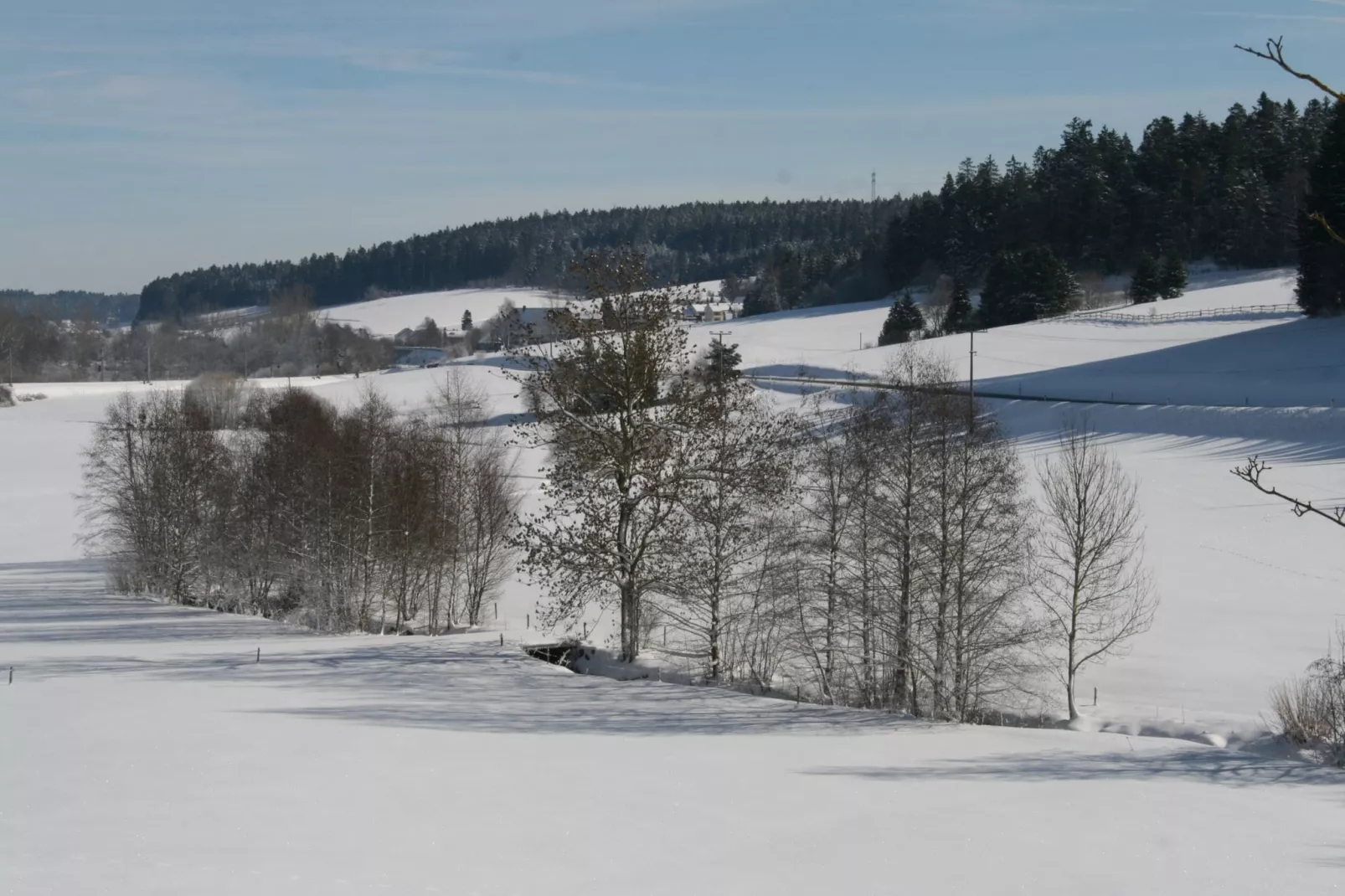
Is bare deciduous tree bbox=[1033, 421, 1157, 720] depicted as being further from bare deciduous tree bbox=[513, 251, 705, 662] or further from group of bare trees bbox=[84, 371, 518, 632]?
group of bare trees bbox=[84, 371, 518, 632]

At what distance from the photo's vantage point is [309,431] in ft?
128

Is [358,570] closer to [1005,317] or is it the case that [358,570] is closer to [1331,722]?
[1331,722]

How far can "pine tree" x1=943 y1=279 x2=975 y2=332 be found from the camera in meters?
95.4

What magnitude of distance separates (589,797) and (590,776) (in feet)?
3.29

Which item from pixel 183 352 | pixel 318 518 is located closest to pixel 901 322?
pixel 318 518

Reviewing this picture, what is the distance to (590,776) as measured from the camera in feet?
49.5

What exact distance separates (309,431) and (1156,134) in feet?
319

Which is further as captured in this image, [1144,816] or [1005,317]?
[1005,317]

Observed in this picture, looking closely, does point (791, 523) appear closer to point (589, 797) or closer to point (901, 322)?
point (589, 797)

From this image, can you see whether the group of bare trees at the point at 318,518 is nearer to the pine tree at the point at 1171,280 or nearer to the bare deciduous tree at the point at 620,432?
the bare deciduous tree at the point at 620,432

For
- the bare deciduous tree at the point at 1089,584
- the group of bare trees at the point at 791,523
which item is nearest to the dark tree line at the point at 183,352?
the group of bare trees at the point at 791,523

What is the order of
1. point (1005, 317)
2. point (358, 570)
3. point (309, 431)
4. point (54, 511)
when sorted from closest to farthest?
1. point (358, 570)
2. point (309, 431)
3. point (54, 511)
4. point (1005, 317)

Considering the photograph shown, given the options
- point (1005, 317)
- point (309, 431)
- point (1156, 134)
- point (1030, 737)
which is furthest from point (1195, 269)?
point (1030, 737)

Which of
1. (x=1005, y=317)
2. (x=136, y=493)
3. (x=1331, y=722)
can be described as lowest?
(x=1331, y=722)
